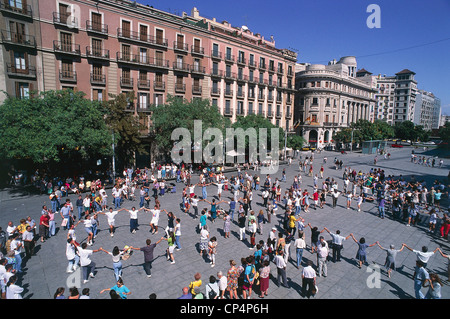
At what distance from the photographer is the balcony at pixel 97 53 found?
27223 millimetres

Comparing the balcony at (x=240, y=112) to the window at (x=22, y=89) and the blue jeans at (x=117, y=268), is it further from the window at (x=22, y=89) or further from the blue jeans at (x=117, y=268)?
the blue jeans at (x=117, y=268)

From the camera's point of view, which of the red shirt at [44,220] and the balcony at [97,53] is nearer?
the red shirt at [44,220]

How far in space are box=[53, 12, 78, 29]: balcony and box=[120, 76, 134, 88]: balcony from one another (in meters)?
6.47

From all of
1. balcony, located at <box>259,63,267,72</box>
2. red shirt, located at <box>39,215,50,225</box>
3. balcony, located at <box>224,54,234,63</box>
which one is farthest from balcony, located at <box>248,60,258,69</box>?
red shirt, located at <box>39,215,50,225</box>

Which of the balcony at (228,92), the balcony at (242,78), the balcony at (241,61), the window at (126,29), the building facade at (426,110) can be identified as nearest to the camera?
the window at (126,29)

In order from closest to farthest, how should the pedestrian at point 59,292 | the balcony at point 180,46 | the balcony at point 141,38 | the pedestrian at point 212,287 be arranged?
the pedestrian at point 59,292 < the pedestrian at point 212,287 < the balcony at point 141,38 < the balcony at point 180,46

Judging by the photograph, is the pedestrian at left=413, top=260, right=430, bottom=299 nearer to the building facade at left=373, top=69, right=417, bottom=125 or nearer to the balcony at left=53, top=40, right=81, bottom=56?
the balcony at left=53, top=40, right=81, bottom=56

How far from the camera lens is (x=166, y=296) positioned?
871 cm

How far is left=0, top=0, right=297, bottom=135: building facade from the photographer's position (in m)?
24.1

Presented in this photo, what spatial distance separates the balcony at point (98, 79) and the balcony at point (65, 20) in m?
4.88

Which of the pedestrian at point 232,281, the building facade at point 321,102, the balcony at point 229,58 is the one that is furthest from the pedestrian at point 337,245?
the building facade at point 321,102

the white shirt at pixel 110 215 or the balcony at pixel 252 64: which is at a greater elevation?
the balcony at pixel 252 64
